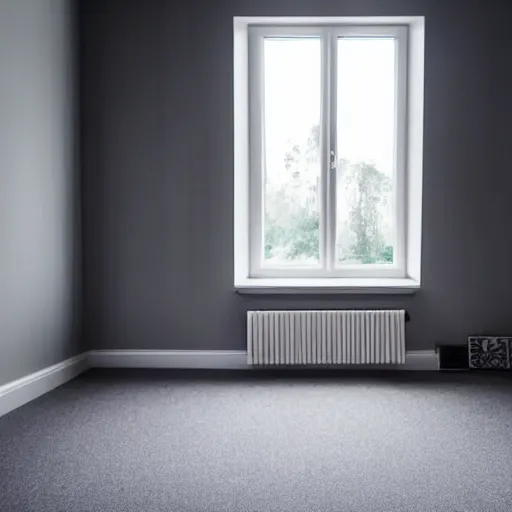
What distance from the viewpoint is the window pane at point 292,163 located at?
14.0 feet

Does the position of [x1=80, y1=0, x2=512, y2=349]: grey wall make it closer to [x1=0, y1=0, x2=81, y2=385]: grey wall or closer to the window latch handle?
[x1=0, y1=0, x2=81, y2=385]: grey wall

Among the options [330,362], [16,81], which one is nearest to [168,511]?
[330,362]

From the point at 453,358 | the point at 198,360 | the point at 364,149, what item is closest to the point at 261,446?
the point at 198,360

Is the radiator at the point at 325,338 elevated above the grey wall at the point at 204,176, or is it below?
below

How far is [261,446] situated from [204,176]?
205 cm

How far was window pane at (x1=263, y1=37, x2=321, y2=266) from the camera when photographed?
4.28m

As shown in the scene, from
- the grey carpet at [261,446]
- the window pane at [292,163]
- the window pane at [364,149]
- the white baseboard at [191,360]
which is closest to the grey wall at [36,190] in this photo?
the white baseboard at [191,360]

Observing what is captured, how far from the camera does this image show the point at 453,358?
13.0ft

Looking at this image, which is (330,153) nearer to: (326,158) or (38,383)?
(326,158)

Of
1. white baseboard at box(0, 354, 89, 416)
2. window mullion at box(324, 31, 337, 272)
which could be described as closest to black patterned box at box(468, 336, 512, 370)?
window mullion at box(324, 31, 337, 272)

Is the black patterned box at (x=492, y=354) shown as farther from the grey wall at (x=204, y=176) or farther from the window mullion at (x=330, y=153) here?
the window mullion at (x=330, y=153)

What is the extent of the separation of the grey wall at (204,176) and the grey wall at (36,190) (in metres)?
0.24

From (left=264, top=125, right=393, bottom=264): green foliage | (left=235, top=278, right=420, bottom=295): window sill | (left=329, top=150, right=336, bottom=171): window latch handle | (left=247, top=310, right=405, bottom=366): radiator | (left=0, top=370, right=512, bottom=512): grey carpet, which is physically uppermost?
(left=329, top=150, right=336, bottom=171): window latch handle

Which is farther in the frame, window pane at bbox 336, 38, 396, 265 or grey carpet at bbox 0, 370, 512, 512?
window pane at bbox 336, 38, 396, 265
